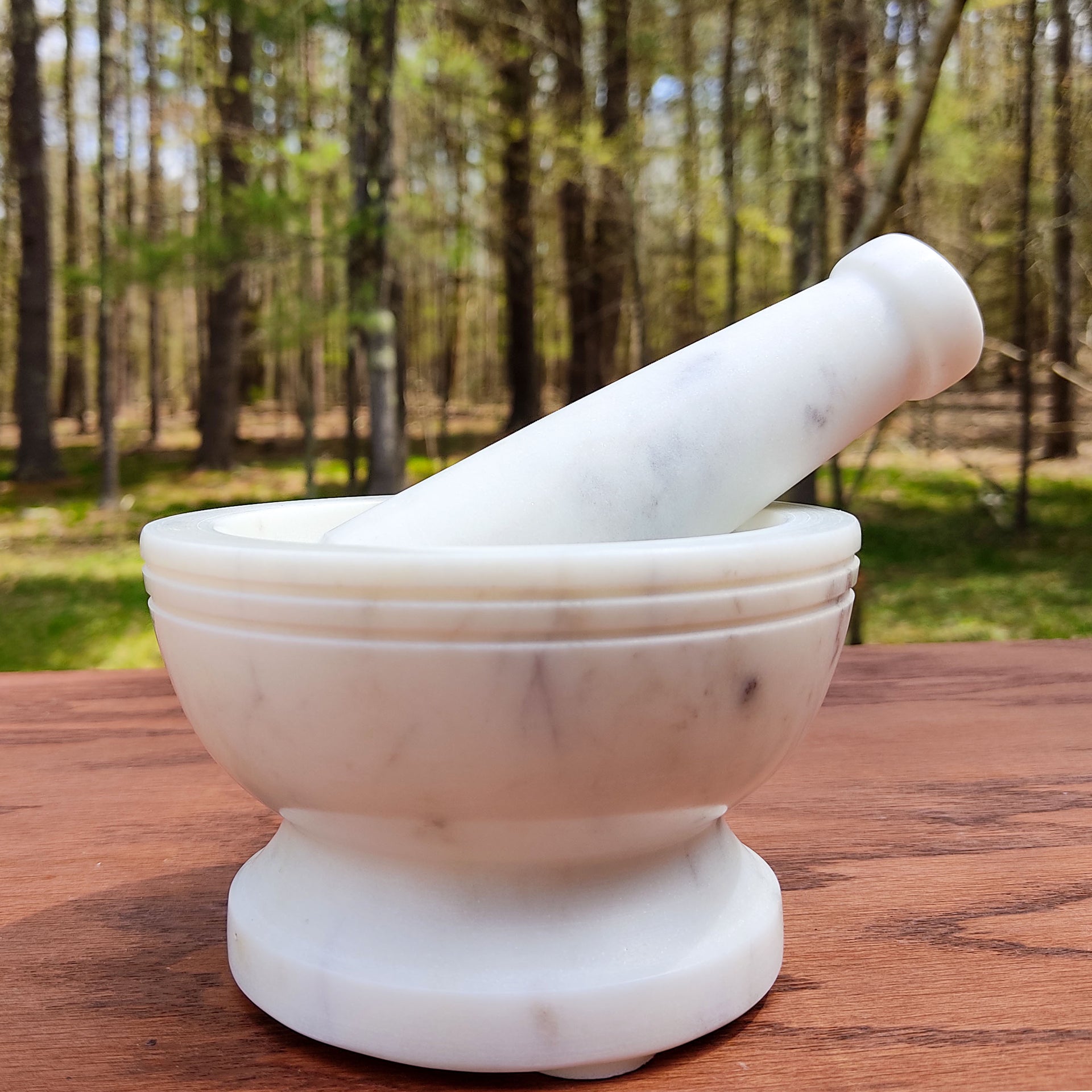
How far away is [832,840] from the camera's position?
3.33 ft

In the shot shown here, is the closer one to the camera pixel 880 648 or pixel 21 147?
pixel 880 648

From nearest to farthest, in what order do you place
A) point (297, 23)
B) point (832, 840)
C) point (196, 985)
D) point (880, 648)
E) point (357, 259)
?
point (196, 985) < point (832, 840) < point (880, 648) < point (297, 23) < point (357, 259)

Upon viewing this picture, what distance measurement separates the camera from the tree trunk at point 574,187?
7266 millimetres

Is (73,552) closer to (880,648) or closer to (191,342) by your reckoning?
(880,648)

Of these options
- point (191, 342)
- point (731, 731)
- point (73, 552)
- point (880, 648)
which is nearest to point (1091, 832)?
point (731, 731)

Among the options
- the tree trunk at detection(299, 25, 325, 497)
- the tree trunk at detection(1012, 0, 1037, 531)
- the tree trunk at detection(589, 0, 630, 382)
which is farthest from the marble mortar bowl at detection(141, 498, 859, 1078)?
the tree trunk at detection(589, 0, 630, 382)

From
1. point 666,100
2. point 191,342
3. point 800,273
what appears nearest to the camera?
point 800,273

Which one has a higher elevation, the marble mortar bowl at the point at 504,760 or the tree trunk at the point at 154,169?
the tree trunk at the point at 154,169

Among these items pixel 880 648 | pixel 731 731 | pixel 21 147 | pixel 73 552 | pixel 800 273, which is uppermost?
pixel 21 147

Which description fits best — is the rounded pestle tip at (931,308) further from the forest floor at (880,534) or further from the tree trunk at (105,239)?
the tree trunk at (105,239)

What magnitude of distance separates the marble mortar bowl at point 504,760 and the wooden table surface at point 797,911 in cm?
4

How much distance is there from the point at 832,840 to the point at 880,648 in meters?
0.86

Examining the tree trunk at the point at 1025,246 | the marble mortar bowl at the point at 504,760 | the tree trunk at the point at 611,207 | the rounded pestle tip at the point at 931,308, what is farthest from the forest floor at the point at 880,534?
the marble mortar bowl at the point at 504,760

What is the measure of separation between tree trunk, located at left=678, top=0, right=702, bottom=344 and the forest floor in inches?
66.8
